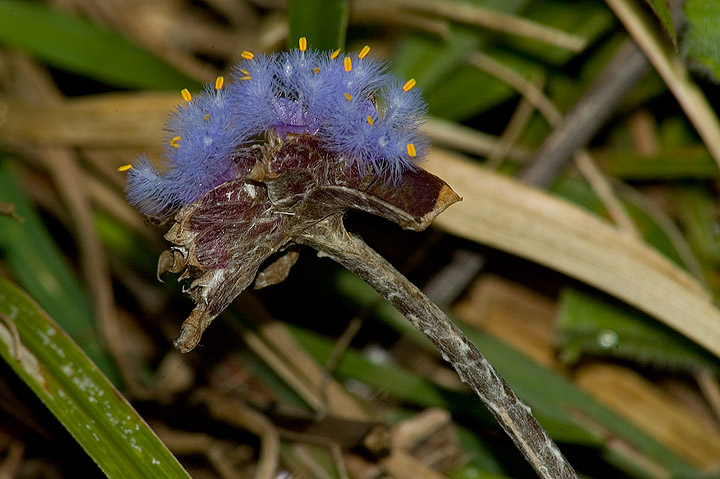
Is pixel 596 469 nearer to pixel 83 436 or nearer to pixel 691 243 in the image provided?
pixel 691 243

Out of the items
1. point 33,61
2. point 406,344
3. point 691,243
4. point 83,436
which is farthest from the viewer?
point 33,61

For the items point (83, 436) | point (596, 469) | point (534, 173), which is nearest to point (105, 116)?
point (83, 436)

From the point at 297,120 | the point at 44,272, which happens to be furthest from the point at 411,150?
the point at 44,272

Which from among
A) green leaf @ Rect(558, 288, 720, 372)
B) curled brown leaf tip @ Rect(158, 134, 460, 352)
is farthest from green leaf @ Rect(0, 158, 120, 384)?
green leaf @ Rect(558, 288, 720, 372)

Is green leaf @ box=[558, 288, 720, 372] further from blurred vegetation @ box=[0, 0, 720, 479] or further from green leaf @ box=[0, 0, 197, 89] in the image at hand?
green leaf @ box=[0, 0, 197, 89]

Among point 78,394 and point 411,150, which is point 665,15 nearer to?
point 411,150

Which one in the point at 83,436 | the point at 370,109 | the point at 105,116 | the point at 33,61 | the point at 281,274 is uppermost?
the point at 33,61

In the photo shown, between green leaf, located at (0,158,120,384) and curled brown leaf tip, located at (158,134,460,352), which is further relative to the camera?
green leaf, located at (0,158,120,384)
